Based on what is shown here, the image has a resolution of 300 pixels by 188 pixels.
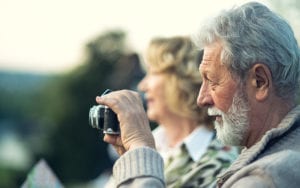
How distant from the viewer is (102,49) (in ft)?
76.5

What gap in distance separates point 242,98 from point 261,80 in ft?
0.27

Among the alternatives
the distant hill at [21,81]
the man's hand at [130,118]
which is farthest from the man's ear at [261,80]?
the distant hill at [21,81]

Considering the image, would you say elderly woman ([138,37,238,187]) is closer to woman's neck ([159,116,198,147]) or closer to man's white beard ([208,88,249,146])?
woman's neck ([159,116,198,147])

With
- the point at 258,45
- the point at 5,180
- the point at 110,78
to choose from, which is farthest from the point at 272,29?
the point at 110,78

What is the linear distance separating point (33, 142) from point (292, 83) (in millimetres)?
20543

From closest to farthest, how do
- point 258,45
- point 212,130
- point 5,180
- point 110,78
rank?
point 258,45
point 212,130
point 5,180
point 110,78

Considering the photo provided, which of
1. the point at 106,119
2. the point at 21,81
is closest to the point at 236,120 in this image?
the point at 106,119

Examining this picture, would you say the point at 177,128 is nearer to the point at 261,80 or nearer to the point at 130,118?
the point at 130,118

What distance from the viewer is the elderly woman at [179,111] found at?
5.68 m

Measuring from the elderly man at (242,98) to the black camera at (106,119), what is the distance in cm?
5

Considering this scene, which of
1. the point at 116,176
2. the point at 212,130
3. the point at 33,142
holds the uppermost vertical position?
the point at 116,176

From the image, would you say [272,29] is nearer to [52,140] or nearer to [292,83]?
[292,83]

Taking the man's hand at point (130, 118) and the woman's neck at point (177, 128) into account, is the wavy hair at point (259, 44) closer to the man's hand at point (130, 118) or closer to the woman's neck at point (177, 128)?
the man's hand at point (130, 118)

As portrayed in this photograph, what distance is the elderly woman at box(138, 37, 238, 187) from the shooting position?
568 cm
